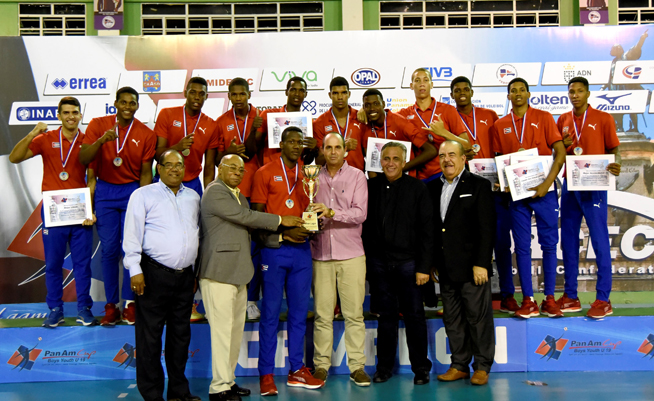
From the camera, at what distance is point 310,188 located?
3824mm

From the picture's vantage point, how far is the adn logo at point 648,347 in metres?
4.44

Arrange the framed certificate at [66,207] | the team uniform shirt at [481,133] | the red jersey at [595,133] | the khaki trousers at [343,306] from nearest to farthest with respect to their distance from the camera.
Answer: the khaki trousers at [343,306]
the framed certificate at [66,207]
the red jersey at [595,133]
the team uniform shirt at [481,133]

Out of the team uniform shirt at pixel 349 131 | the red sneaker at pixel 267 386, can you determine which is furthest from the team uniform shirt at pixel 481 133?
the red sneaker at pixel 267 386

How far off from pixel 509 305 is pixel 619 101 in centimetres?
345

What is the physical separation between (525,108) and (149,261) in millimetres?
3380

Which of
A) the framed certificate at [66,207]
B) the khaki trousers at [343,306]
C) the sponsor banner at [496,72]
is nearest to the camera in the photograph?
the khaki trousers at [343,306]

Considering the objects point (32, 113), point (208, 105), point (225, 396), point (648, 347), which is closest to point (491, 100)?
point (648, 347)

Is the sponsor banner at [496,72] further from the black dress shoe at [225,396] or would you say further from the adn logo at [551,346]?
the black dress shoe at [225,396]

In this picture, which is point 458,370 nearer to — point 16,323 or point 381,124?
point 381,124

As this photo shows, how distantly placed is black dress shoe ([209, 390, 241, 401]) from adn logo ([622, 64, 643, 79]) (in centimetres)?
590

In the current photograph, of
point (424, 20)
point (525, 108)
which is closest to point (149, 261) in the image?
point (525, 108)

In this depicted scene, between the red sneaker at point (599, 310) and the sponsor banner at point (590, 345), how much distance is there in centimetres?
5

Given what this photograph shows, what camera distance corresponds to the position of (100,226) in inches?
175

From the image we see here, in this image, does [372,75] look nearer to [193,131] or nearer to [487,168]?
[487,168]
